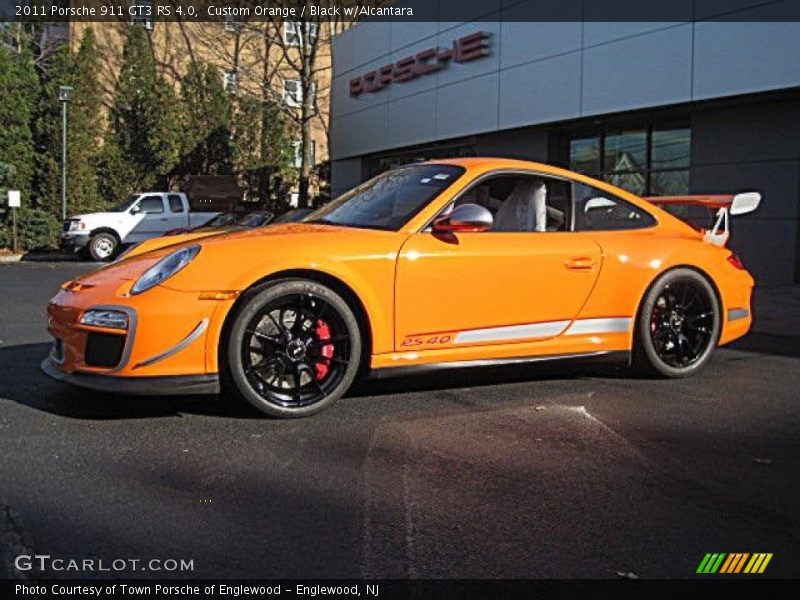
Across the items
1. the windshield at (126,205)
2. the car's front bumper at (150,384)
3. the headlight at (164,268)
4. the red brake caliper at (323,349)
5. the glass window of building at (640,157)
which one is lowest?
the car's front bumper at (150,384)

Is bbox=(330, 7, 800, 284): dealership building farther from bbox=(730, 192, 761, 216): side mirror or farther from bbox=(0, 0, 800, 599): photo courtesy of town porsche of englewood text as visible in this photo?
bbox=(730, 192, 761, 216): side mirror

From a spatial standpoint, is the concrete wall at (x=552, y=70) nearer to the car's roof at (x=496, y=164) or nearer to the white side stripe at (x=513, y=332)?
the car's roof at (x=496, y=164)

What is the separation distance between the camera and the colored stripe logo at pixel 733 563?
8.91 ft

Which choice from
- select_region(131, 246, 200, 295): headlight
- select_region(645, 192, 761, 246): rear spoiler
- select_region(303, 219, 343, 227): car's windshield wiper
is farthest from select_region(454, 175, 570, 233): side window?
select_region(131, 246, 200, 295): headlight

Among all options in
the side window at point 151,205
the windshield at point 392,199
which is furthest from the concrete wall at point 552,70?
the windshield at point 392,199

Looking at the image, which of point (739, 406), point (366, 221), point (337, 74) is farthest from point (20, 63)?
point (739, 406)

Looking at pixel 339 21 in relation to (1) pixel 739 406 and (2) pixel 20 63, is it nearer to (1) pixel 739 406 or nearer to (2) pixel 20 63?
(2) pixel 20 63

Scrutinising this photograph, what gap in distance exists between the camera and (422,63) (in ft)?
70.2

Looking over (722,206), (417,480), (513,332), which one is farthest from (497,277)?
(722,206)

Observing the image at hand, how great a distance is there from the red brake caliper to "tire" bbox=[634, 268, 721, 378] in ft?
7.10

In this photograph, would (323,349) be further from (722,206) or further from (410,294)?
(722,206)

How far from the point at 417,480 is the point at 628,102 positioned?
12547 mm

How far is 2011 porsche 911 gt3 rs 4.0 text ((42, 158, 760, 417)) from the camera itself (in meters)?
4.20

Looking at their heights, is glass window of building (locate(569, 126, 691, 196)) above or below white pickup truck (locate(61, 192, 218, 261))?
above
